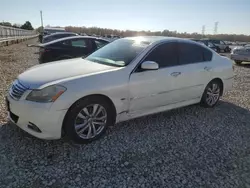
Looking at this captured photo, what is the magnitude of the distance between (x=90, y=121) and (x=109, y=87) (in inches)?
22.2

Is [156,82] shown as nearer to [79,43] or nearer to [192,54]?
[192,54]

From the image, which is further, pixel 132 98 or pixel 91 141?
pixel 132 98

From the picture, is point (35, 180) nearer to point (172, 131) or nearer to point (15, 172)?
point (15, 172)

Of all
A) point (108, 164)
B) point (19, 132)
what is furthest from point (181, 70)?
point (19, 132)

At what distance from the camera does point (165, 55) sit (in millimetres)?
4324

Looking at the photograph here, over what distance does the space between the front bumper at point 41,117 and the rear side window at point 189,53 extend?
256 centimetres

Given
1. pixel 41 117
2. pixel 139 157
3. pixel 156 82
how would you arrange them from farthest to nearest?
pixel 156 82 < pixel 139 157 < pixel 41 117

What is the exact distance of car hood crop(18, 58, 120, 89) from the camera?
3330mm

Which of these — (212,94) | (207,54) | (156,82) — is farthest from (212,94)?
(156,82)

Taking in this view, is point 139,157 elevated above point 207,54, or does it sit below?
below

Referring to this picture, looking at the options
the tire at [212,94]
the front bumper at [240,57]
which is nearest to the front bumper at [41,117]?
the tire at [212,94]

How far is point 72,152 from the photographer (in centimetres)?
324

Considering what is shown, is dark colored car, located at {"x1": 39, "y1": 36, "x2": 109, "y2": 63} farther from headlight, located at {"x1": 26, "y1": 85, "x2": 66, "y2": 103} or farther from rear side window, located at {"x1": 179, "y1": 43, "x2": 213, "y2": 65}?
headlight, located at {"x1": 26, "y1": 85, "x2": 66, "y2": 103}

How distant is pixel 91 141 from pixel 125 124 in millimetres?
891
